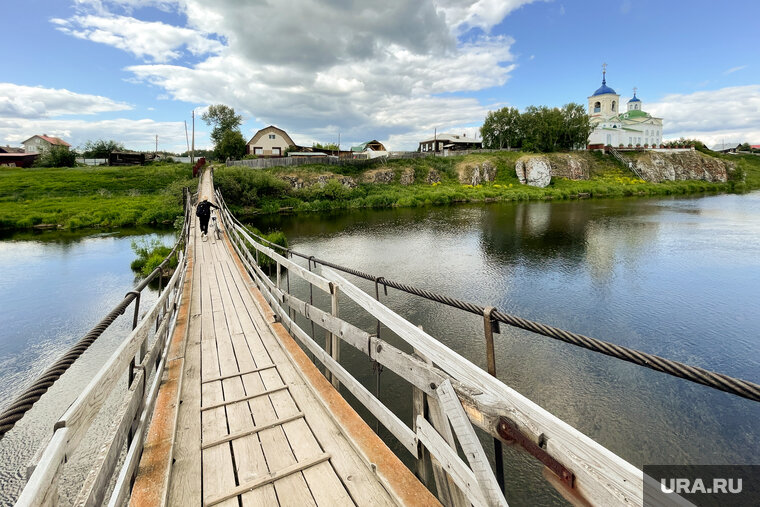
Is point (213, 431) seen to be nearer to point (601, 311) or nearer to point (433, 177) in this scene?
point (601, 311)

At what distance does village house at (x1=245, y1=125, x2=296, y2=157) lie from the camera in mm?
64812

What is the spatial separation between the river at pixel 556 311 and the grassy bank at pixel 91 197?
6427mm

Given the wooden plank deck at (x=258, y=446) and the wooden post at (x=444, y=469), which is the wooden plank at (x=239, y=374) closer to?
the wooden plank deck at (x=258, y=446)

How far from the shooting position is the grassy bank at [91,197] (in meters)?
31.5

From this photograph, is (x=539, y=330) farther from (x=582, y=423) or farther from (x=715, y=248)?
(x=715, y=248)

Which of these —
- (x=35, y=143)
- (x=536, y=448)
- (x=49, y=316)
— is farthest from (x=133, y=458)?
(x=35, y=143)

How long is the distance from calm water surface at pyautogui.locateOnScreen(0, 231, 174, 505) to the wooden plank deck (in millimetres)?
3779

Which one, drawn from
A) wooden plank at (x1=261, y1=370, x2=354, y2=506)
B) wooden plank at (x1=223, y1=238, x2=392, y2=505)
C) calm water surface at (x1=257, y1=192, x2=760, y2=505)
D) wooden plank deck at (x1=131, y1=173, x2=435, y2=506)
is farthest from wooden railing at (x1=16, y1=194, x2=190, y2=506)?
calm water surface at (x1=257, y1=192, x2=760, y2=505)

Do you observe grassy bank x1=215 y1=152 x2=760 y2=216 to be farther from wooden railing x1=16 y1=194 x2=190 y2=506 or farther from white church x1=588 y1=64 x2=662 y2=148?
wooden railing x1=16 y1=194 x2=190 y2=506

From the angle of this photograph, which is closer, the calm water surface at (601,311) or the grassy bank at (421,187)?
the calm water surface at (601,311)

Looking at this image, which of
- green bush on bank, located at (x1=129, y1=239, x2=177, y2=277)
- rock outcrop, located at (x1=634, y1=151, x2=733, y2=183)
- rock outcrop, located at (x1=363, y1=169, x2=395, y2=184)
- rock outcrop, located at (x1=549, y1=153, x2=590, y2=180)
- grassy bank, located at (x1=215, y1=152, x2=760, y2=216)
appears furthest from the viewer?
rock outcrop, located at (x1=634, y1=151, x2=733, y2=183)

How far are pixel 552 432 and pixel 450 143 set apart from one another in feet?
290

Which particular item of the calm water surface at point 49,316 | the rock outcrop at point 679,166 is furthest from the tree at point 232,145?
the rock outcrop at point 679,166

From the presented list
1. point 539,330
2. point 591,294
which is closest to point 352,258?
point 591,294
